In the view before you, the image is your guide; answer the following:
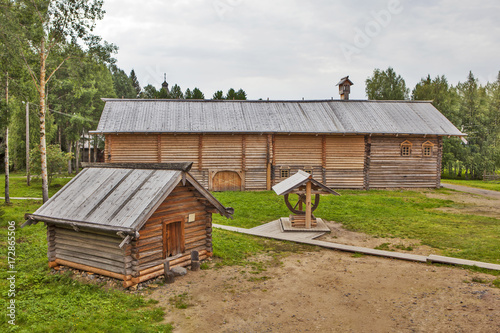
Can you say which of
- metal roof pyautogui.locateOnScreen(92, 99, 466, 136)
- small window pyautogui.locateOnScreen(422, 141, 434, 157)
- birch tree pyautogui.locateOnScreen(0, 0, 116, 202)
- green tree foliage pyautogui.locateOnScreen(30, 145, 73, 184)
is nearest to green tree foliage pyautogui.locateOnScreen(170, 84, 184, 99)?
metal roof pyautogui.locateOnScreen(92, 99, 466, 136)

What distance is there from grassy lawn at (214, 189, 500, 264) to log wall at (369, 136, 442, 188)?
92.8 inches

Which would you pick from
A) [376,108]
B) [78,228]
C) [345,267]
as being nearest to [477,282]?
[345,267]

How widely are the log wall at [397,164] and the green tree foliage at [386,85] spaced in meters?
20.7

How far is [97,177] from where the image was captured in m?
10.6

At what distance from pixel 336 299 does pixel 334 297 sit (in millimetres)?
112

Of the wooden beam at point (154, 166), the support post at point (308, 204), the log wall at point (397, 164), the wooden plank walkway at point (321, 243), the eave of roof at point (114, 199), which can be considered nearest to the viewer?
the eave of roof at point (114, 199)

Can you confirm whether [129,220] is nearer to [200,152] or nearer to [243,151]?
[200,152]

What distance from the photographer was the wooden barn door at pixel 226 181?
25.9 meters

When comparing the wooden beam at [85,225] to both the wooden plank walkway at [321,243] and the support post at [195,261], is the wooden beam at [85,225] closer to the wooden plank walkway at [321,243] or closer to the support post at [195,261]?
the support post at [195,261]

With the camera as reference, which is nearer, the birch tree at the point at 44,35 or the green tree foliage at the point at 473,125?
the birch tree at the point at 44,35

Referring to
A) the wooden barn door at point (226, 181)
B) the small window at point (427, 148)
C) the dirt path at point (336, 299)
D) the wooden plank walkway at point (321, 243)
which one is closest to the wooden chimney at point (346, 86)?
the small window at point (427, 148)

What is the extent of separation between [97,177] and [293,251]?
733 centimetres

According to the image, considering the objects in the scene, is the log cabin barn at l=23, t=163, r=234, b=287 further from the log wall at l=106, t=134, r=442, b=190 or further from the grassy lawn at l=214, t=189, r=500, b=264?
the log wall at l=106, t=134, r=442, b=190

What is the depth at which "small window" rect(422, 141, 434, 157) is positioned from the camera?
2727 cm
